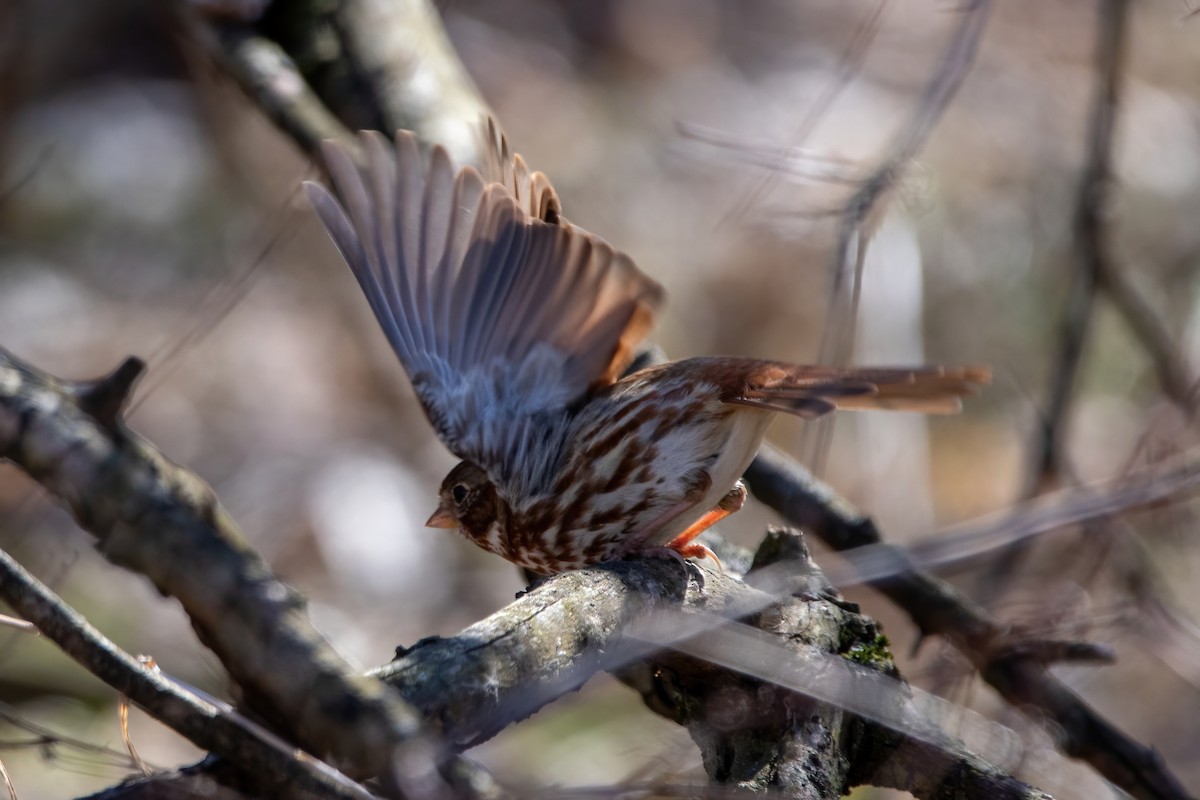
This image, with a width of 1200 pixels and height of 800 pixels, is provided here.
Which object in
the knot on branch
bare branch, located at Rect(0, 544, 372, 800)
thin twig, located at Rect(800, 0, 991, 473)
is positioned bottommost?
Answer: bare branch, located at Rect(0, 544, 372, 800)

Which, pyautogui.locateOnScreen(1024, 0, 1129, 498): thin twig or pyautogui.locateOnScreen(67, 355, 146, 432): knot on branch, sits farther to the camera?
pyautogui.locateOnScreen(1024, 0, 1129, 498): thin twig

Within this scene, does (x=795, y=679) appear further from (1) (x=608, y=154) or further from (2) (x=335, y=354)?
(1) (x=608, y=154)

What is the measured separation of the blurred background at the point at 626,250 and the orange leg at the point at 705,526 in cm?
170

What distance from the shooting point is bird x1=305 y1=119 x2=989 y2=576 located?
11.3 ft

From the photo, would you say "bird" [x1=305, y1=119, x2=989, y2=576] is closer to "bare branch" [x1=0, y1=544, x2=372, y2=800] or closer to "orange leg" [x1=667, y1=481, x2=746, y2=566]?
"orange leg" [x1=667, y1=481, x2=746, y2=566]

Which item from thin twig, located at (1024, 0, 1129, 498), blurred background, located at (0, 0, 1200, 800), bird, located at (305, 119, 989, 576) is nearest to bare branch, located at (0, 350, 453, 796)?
bird, located at (305, 119, 989, 576)

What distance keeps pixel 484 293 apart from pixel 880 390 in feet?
4.34

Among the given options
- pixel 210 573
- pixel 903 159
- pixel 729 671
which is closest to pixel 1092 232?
pixel 903 159

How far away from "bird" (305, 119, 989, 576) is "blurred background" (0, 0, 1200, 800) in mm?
1531

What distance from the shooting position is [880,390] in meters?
2.97

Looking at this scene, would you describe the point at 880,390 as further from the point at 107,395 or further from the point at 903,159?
the point at 107,395

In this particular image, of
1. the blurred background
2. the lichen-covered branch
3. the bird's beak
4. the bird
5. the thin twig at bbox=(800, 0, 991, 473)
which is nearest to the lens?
the lichen-covered branch

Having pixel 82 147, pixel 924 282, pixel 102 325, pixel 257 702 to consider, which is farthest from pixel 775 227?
pixel 82 147

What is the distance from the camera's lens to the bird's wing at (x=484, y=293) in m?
3.57
